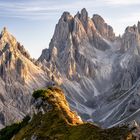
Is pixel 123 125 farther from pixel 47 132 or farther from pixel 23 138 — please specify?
pixel 23 138

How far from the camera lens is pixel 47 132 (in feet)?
177

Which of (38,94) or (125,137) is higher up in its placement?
(38,94)

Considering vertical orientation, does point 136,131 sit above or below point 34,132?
below

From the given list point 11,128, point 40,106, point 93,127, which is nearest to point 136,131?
point 93,127

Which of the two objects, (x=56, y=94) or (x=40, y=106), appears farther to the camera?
(x=56, y=94)

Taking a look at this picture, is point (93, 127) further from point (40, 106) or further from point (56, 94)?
point (56, 94)

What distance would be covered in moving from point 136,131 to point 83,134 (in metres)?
7.06

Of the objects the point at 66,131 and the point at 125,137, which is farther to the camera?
the point at 66,131

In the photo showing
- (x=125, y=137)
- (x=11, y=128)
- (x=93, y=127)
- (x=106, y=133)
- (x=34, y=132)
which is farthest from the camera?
(x=11, y=128)

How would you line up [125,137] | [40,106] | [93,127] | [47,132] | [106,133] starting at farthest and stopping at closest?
[40,106], [47,132], [93,127], [106,133], [125,137]

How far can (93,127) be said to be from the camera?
47938mm

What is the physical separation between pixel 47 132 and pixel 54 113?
5.92 m

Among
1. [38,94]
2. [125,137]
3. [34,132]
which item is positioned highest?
[38,94]

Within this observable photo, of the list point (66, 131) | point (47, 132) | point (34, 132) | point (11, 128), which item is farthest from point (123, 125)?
point (11, 128)
